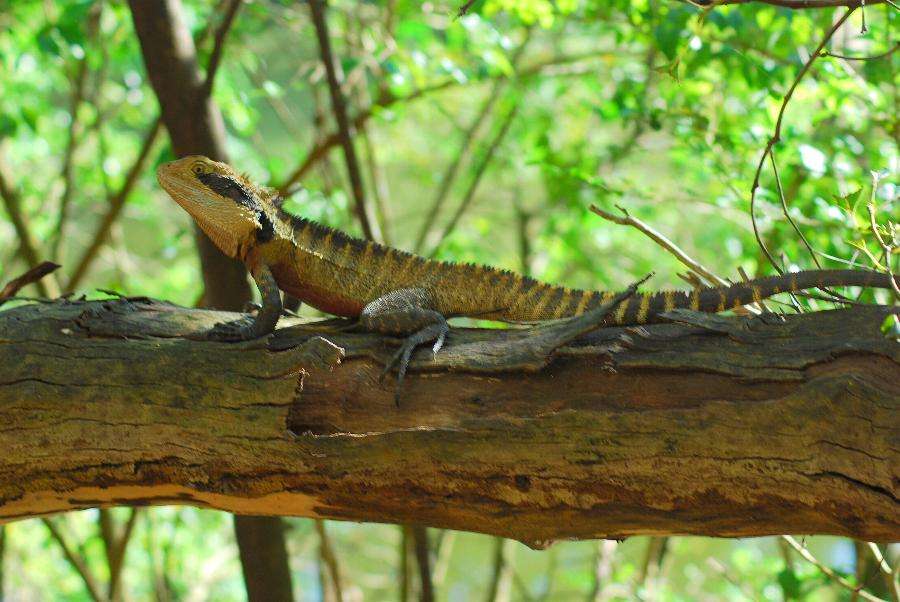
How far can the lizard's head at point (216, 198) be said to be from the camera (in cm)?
375

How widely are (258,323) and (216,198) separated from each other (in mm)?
886

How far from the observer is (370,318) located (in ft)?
10.6

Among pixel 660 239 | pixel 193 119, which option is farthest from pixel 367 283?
pixel 193 119

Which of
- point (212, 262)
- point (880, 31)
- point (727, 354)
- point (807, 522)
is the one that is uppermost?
point (880, 31)

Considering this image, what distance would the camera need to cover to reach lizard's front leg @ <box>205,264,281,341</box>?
3051 millimetres

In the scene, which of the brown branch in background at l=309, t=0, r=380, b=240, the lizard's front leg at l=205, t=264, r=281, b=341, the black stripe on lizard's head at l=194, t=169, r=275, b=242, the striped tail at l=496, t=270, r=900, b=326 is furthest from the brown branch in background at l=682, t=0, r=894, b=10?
the brown branch in background at l=309, t=0, r=380, b=240

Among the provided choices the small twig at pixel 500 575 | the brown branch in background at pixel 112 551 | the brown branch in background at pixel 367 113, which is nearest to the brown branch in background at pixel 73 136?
the brown branch in background at pixel 367 113

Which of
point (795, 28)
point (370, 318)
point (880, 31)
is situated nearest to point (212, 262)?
point (370, 318)

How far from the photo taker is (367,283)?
3.66 meters

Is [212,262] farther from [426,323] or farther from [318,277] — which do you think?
[426,323]

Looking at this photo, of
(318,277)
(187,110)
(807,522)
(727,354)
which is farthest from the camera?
(187,110)

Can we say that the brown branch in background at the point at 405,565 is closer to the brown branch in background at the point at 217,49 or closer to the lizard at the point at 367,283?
the lizard at the point at 367,283

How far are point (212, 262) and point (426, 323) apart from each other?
1952 millimetres

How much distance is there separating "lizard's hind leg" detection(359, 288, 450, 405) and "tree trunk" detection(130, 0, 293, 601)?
120 cm
